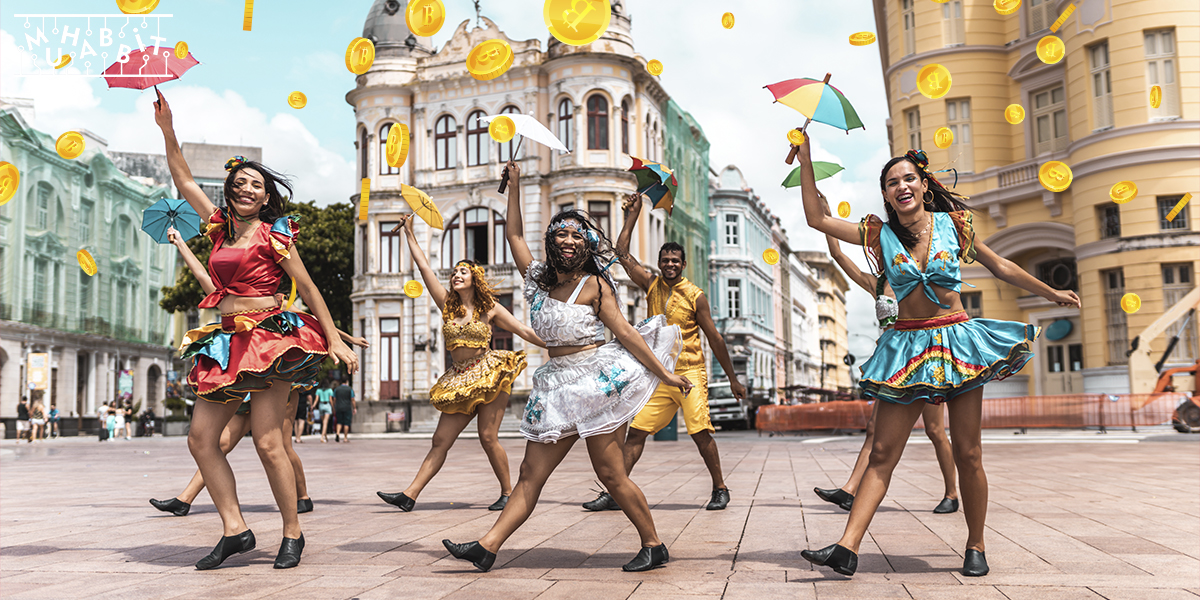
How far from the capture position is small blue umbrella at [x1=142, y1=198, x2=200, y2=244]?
8.05 metres

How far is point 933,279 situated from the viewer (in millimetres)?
4895

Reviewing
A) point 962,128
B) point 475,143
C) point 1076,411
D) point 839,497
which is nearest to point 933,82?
point 839,497

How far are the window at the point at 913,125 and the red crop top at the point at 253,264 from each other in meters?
26.2

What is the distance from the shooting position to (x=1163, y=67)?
23.5 metres

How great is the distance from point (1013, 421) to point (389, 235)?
25.2 metres

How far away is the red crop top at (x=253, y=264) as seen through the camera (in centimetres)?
527

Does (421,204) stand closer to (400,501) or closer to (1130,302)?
(400,501)

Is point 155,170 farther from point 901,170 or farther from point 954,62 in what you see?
point 901,170

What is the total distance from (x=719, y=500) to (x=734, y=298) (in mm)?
53957

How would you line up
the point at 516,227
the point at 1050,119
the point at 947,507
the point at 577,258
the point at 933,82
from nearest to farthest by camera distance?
1. the point at 577,258
2. the point at 516,227
3. the point at 947,507
4. the point at 933,82
5. the point at 1050,119

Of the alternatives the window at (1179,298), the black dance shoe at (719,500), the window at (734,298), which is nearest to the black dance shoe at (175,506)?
the black dance shoe at (719,500)

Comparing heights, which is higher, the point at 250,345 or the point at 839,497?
the point at 250,345

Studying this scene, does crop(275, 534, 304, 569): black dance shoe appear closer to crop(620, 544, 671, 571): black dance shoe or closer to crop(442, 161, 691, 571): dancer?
crop(442, 161, 691, 571): dancer

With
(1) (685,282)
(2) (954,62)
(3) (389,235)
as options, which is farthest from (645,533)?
(3) (389,235)
